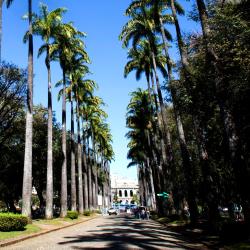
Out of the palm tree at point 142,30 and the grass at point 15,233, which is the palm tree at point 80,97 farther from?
the grass at point 15,233

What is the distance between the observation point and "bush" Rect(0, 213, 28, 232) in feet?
58.0

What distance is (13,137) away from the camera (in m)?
40.9

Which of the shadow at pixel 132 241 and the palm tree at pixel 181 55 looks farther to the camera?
the palm tree at pixel 181 55

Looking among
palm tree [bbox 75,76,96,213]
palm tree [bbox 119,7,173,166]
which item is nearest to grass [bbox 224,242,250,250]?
palm tree [bbox 119,7,173,166]

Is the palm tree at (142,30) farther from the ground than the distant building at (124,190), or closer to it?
farther from the ground

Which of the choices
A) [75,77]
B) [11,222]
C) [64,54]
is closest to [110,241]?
[11,222]

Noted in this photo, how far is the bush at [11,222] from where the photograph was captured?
17666 mm

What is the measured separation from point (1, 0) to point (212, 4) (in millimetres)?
13383

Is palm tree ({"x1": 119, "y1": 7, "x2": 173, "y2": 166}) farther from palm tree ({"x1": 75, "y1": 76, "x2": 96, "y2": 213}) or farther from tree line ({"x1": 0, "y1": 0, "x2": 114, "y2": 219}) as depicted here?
palm tree ({"x1": 75, "y1": 76, "x2": 96, "y2": 213})

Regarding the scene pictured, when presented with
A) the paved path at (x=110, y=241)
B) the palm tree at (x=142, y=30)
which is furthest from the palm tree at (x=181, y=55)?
the paved path at (x=110, y=241)

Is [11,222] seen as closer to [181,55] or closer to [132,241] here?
[132,241]

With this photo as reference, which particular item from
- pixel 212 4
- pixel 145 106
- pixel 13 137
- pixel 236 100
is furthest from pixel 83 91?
pixel 236 100

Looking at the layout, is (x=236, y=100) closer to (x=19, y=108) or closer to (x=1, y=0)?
(x=1, y=0)

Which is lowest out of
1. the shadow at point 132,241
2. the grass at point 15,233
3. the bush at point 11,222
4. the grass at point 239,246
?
the grass at point 239,246
